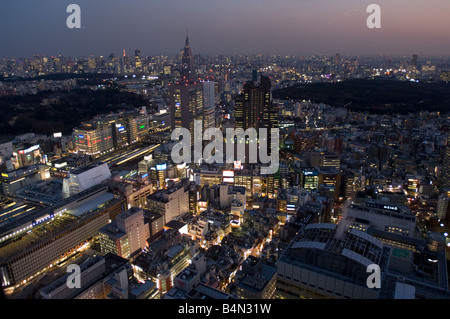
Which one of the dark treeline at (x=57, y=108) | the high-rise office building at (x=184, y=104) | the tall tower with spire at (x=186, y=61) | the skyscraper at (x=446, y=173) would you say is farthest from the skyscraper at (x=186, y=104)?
the skyscraper at (x=446, y=173)

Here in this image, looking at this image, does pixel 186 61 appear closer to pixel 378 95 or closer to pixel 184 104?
pixel 184 104

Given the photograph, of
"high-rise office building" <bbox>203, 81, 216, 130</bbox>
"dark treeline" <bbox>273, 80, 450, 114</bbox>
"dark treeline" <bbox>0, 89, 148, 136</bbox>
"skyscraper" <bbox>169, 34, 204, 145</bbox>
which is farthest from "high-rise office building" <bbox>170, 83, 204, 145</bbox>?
"dark treeline" <bbox>273, 80, 450, 114</bbox>

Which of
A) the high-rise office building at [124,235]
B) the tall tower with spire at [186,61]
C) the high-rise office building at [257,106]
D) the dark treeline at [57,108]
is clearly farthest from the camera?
the tall tower with spire at [186,61]

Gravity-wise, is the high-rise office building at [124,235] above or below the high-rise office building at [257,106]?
below

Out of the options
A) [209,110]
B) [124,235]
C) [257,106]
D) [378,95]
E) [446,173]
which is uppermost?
[378,95]

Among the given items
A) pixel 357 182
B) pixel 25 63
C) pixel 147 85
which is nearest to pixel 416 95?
pixel 357 182

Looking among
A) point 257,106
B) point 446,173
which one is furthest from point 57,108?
point 446,173

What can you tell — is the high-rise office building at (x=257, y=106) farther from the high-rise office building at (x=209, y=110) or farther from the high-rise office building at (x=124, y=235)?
the high-rise office building at (x=124, y=235)

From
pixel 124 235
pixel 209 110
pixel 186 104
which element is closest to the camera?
pixel 124 235

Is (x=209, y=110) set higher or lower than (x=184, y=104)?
lower

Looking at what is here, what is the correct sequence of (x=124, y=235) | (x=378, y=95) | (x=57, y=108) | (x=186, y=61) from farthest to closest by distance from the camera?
(x=378, y=95) → (x=57, y=108) → (x=186, y=61) → (x=124, y=235)
